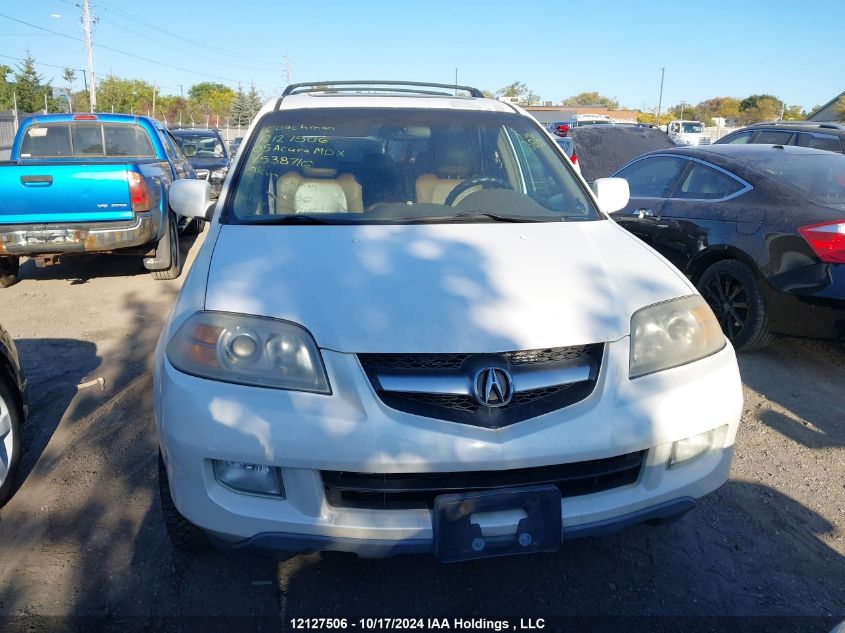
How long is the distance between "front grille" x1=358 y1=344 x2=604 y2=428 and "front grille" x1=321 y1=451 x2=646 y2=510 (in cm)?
17

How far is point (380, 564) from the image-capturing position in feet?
8.60

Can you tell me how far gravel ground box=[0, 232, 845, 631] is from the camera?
2.40 meters

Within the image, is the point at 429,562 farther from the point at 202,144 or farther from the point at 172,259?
the point at 202,144

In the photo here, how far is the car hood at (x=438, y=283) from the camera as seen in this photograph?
213cm

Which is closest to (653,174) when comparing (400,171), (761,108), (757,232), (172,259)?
(757,232)

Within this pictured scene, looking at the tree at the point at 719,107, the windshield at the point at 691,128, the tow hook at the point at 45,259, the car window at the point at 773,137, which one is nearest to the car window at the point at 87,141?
the tow hook at the point at 45,259

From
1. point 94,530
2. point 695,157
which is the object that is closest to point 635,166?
point 695,157

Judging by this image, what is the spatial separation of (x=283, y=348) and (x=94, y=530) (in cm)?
138

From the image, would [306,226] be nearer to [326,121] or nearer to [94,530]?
[326,121]

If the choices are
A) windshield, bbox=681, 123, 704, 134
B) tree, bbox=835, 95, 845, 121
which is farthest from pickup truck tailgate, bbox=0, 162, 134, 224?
tree, bbox=835, 95, 845, 121

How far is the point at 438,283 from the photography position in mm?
2363

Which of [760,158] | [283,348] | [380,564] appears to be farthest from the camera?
[760,158]

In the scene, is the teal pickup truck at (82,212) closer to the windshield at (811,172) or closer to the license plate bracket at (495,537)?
the windshield at (811,172)

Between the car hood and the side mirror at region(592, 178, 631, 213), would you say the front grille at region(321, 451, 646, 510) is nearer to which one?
the car hood
